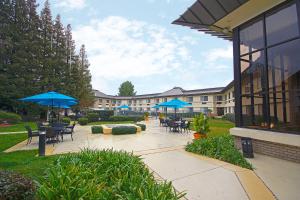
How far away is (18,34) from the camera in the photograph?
89.9ft

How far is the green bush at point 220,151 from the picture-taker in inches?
254

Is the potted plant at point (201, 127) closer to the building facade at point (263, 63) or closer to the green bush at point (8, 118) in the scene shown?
the building facade at point (263, 63)

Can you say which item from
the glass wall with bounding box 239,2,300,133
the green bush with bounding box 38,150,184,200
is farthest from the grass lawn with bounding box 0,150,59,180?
the glass wall with bounding box 239,2,300,133

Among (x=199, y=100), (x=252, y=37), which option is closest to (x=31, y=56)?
(x=252, y=37)

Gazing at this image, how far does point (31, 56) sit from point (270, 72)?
98.2ft

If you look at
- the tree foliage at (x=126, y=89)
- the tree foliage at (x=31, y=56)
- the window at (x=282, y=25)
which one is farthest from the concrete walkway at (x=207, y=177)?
the tree foliage at (x=126, y=89)

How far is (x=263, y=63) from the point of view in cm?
774

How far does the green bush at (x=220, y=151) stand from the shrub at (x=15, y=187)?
578cm

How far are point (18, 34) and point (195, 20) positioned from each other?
2862 cm

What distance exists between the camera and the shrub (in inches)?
127

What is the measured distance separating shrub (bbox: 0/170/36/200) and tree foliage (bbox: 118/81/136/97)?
85586mm

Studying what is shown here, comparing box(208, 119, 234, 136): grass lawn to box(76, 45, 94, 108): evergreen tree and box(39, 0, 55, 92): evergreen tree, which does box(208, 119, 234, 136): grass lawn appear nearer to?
box(76, 45, 94, 108): evergreen tree

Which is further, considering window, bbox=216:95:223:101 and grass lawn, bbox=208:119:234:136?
window, bbox=216:95:223:101

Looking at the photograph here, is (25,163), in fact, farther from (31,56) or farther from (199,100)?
(199,100)
